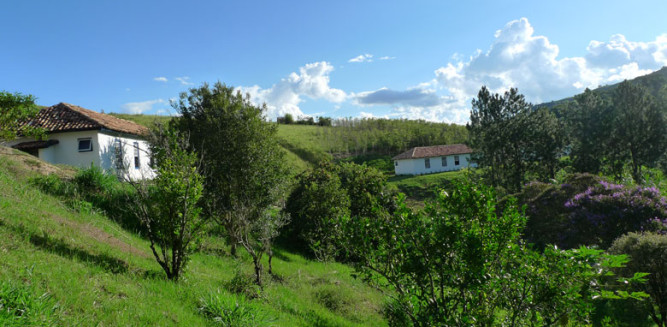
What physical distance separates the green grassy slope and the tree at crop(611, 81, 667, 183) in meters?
31.4

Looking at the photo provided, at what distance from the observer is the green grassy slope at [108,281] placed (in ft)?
15.8

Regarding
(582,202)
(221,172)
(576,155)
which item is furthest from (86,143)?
Answer: (576,155)

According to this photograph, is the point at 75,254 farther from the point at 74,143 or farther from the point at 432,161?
the point at 432,161

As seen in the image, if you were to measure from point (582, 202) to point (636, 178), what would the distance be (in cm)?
1984

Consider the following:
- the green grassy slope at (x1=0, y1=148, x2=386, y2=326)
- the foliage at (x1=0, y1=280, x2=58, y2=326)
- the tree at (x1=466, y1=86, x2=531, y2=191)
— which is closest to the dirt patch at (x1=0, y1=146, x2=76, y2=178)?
the green grassy slope at (x1=0, y1=148, x2=386, y2=326)

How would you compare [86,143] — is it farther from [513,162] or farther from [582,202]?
[513,162]

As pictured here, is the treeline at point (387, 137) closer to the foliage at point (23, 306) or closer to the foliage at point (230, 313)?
the foliage at point (230, 313)

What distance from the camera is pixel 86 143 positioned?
21.2 meters

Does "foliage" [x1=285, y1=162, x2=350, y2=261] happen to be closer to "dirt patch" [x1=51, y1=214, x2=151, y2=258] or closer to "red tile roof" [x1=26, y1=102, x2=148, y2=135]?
"dirt patch" [x1=51, y1=214, x2=151, y2=258]

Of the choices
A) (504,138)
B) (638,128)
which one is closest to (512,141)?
(504,138)

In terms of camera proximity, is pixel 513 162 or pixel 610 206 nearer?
pixel 610 206

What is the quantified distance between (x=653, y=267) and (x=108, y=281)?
10.8m

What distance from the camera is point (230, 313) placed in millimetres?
5824

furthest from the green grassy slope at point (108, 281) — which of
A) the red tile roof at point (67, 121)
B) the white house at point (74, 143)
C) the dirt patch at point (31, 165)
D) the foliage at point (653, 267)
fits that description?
the red tile roof at point (67, 121)
